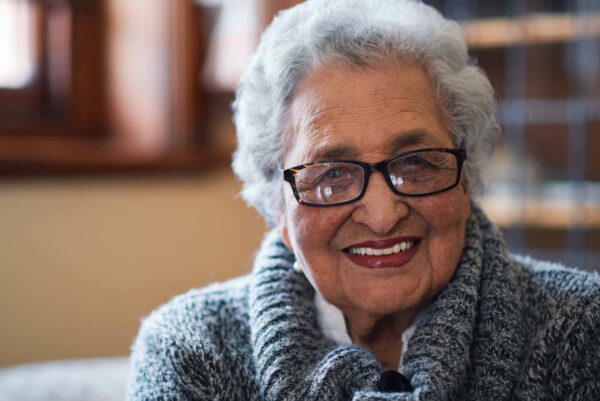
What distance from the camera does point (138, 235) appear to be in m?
2.38

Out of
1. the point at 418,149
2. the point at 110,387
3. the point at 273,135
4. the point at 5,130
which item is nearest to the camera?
the point at 418,149

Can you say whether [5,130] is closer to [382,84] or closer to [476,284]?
[382,84]

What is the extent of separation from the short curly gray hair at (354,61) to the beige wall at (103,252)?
1018 millimetres

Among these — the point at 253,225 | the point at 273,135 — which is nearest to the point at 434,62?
the point at 273,135

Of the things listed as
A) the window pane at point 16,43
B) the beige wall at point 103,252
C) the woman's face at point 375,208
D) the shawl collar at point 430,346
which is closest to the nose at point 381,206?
the woman's face at point 375,208

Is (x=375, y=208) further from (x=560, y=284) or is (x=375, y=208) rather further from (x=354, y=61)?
(x=560, y=284)

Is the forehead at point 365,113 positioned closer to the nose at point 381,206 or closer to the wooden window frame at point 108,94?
the nose at point 381,206

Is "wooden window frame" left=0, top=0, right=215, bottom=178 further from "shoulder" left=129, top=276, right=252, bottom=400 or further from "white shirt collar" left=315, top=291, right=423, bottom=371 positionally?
"white shirt collar" left=315, top=291, right=423, bottom=371

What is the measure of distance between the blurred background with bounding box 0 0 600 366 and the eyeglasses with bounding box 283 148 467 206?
119cm

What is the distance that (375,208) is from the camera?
1162 mm

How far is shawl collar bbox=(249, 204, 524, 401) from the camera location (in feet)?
3.66

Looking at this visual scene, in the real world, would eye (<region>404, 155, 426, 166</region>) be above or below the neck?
above

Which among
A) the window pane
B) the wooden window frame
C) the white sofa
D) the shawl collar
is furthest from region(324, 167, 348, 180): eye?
the window pane

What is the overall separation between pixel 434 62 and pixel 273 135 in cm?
31
